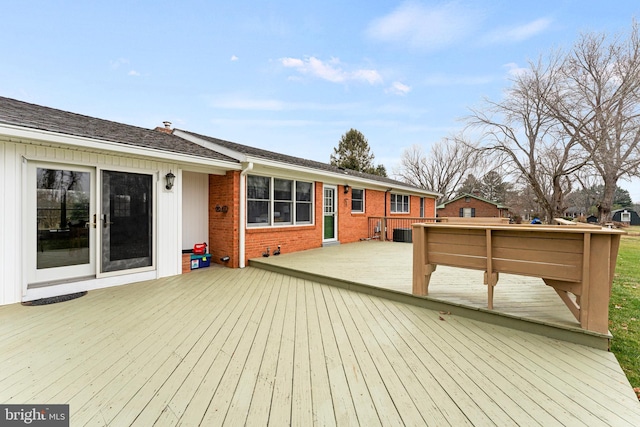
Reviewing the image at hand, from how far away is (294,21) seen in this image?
30.1 feet

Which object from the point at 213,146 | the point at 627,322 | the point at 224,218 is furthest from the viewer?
the point at 213,146

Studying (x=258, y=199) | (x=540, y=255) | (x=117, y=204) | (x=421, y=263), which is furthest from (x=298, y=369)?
(x=258, y=199)

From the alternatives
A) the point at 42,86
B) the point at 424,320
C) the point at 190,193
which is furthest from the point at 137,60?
the point at 424,320

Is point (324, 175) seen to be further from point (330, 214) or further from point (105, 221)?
point (105, 221)

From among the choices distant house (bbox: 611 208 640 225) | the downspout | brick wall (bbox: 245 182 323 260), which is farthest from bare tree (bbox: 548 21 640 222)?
distant house (bbox: 611 208 640 225)

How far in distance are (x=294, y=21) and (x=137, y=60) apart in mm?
5794

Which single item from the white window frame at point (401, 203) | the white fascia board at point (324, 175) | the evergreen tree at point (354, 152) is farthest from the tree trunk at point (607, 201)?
the evergreen tree at point (354, 152)

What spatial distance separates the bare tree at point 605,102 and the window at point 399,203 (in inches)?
341

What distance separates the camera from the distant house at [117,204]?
3850 millimetres

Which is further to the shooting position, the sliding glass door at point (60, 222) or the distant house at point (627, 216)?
the distant house at point (627, 216)

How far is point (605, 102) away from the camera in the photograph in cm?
1248

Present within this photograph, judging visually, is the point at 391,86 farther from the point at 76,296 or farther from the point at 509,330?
the point at 76,296

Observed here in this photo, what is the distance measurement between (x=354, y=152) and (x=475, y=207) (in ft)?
43.6

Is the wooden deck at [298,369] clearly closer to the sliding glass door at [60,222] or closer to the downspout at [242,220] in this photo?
the sliding glass door at [60,222]
